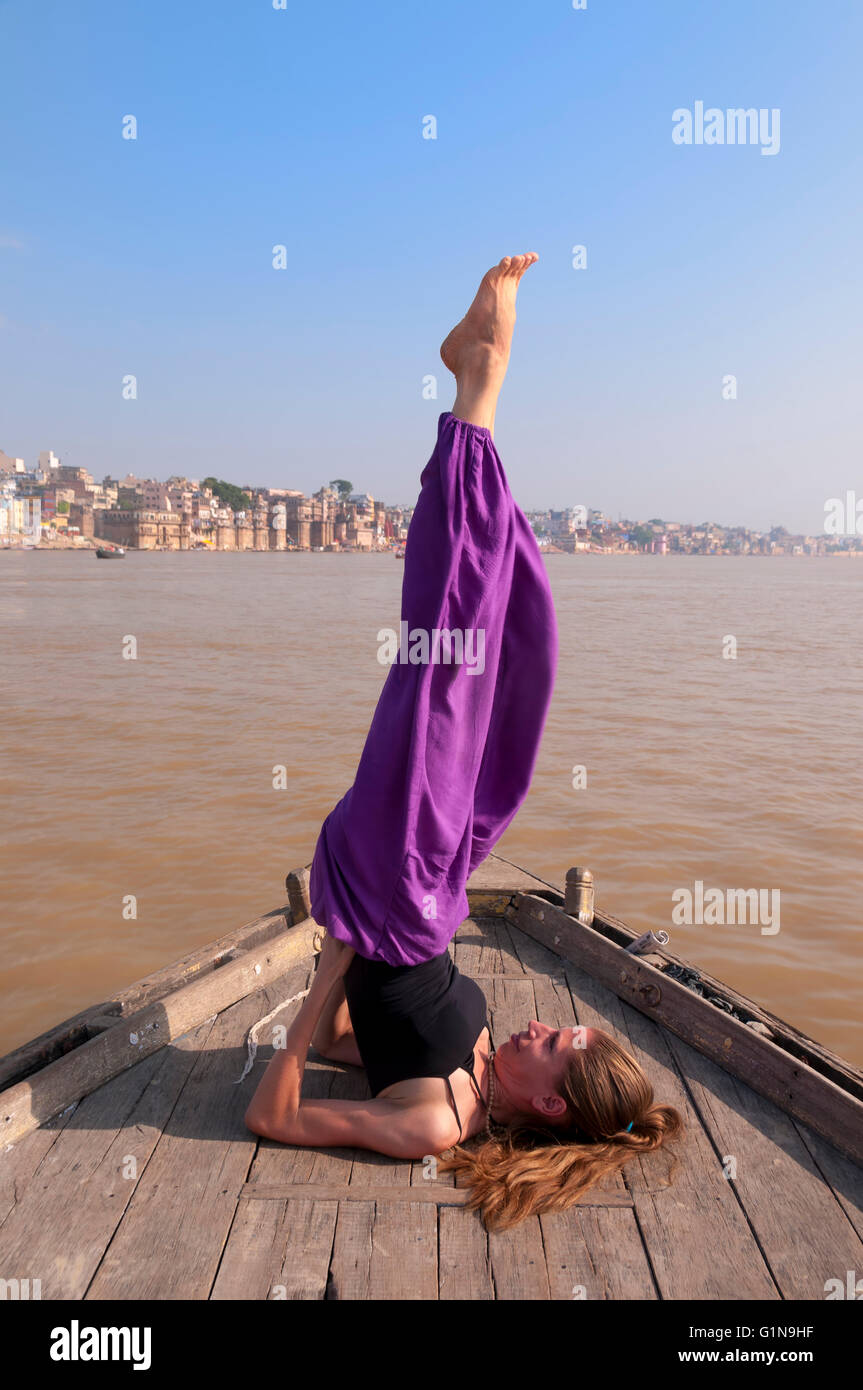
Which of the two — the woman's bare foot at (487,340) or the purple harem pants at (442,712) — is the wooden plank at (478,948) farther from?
the woman's bare foot at (487,340)

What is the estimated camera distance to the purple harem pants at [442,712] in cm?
263

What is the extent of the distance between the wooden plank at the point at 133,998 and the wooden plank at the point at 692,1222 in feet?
6.72

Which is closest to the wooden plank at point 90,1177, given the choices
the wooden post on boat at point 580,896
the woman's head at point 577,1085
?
the woman's head at point 577,1085

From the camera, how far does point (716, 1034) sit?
11.5 ft

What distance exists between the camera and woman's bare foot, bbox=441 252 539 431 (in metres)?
2.68

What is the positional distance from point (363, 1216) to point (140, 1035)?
1.21 m

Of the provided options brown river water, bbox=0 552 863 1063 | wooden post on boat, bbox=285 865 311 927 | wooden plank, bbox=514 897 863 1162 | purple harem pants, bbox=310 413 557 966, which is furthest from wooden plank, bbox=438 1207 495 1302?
brown river water, bbox=0 552 863 1063

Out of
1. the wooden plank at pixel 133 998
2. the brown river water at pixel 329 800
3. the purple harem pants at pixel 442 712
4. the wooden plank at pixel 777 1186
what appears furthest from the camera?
the brown river water at pixel 329 800

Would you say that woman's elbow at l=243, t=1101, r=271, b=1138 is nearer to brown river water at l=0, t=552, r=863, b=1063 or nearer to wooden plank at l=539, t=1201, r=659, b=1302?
wooden plank at l=539, t=1201, r=659, b=1302

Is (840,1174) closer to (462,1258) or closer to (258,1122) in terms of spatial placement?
(462,1258)

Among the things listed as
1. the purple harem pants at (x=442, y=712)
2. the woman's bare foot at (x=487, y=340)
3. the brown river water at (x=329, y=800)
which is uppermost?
the woman's bare foot at (x=487, y=340)

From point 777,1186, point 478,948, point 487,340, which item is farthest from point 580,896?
point 487,340

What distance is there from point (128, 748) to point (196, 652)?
9821mm

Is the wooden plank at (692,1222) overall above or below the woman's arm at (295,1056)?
below
